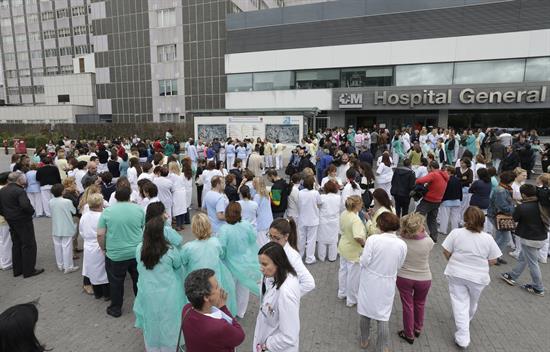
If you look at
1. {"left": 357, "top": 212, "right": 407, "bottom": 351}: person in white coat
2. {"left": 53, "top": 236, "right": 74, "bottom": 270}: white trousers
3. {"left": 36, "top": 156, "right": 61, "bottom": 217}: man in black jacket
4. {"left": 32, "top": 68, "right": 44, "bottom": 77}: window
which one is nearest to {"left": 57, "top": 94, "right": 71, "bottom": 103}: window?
{"left": 32, "top": 68, "right": 44, "bottom": 77}: window

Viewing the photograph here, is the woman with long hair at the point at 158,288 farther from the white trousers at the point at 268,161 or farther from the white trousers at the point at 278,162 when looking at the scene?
the white trousers at the point at 278,162

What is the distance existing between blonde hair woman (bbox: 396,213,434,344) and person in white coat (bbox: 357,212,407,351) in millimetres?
280

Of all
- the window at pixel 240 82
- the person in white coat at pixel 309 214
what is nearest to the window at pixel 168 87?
the window at pixel 240 82

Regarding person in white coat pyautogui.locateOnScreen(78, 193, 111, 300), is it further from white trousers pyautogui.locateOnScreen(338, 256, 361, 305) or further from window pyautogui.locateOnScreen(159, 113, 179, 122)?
window pyautogui.locateOnScreen(159, 113, 179, 122)

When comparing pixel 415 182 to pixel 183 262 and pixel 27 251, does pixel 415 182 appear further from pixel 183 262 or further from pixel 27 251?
pixel 27 251

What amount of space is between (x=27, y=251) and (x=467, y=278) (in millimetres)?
7329

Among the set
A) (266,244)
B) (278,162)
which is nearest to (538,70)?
(278,162)

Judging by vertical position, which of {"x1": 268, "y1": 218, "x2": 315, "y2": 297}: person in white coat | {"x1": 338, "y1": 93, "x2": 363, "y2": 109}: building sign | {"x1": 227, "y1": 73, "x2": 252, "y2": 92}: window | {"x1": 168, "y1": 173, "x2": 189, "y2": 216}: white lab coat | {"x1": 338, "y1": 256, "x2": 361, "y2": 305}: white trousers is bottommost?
{"x1": 338, "y1": 256, "x2": 361, "y2": 305}: white trousers

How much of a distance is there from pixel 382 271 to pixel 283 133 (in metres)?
16.5

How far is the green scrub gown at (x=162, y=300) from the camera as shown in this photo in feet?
12.4

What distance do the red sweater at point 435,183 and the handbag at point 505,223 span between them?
127cm

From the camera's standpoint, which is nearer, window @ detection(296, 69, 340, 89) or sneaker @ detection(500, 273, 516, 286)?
sneaker @ detection(500, 273, 516, 286)

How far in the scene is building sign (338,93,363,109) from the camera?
30.4m

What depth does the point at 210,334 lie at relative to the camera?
2371mm
